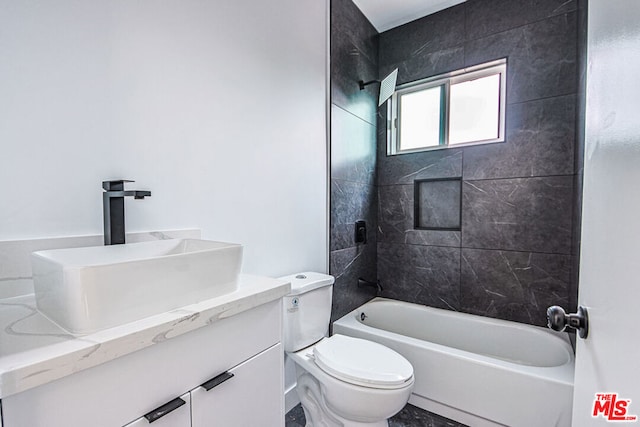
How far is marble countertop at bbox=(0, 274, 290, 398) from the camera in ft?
1.49

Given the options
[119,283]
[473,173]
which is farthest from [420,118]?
[119,283]

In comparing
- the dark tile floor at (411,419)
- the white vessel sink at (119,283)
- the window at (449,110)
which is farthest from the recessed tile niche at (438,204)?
the white vessel sink at (119,283)

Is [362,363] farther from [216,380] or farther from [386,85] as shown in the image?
[386,85]

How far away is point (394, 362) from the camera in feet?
4.27

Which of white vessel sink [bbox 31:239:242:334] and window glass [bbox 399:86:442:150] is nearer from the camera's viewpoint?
white vessel sink [bbox 31:239:242:334]

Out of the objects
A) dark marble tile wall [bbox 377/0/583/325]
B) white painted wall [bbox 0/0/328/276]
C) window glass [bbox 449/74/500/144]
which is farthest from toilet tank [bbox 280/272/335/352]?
window glass [bbox 449/74/500/144]

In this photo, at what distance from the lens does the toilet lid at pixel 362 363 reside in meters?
1.17

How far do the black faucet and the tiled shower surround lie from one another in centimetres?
133

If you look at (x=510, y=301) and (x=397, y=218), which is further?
(x=397, y=218)

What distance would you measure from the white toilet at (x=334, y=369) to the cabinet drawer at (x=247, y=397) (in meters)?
0.33

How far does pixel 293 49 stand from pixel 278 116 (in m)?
0.45

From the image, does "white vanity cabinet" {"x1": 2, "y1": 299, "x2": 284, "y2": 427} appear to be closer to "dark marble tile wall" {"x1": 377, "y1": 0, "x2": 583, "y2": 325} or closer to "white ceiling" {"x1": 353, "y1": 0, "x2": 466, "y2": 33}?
"dark marble tile wall" {"x1": 377, "y1": 0, "x2": 583, "y2": 325}

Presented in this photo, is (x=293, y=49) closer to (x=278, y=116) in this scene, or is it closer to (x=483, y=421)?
(x=278, y=116)

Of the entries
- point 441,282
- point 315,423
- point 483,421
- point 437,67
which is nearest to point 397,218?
point 441,282
